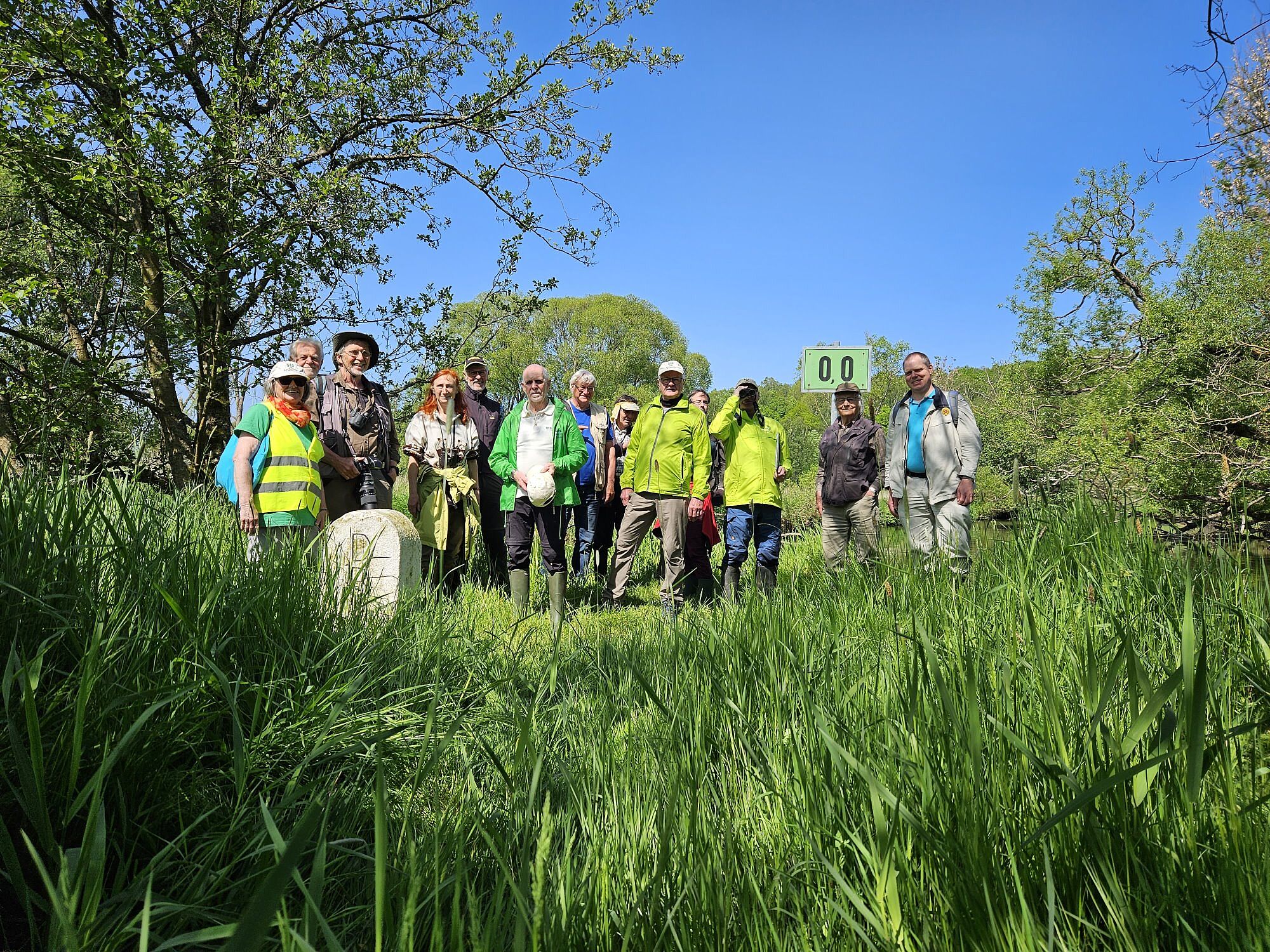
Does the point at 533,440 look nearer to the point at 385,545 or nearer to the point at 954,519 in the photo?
the point at 385,545

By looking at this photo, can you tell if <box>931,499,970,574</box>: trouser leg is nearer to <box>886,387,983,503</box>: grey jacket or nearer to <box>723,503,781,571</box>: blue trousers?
<box>886,387,983,503</box>: grey jacket

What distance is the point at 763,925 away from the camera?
4.75 ft

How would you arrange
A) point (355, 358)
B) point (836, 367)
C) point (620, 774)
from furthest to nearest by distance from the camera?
point (836, 367) → point (355, 358) → point (620, 774)

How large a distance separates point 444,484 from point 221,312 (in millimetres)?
3863

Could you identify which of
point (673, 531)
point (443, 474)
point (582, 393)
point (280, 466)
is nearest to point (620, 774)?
point (280, 466)

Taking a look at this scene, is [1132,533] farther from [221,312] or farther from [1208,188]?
[1208,188]

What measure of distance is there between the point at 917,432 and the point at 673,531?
2.45m

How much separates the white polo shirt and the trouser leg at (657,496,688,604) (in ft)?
3.84

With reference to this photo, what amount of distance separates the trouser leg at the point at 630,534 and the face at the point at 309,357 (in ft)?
9.47

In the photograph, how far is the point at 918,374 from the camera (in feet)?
22.3

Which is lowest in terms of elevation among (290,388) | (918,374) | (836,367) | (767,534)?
(767,534)

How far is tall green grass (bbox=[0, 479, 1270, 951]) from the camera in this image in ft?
4.04

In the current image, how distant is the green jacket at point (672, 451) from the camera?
658 centimetres

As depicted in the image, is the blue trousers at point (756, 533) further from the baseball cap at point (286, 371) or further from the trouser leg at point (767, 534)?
the baseball cap at point (286, 371)
